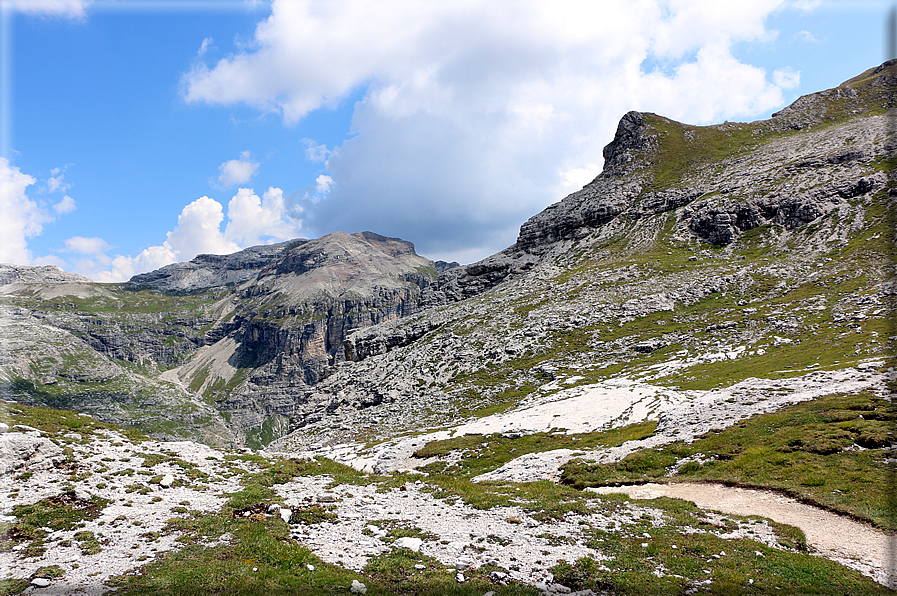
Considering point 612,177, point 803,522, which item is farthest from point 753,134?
point 803,522

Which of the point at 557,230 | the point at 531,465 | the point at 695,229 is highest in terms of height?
the point at 557,230

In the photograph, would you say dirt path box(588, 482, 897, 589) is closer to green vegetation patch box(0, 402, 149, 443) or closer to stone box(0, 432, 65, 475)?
stone box(0, 432, 65, 475)

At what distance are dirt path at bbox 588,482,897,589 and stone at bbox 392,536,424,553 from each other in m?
17.3

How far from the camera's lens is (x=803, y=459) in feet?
92.6

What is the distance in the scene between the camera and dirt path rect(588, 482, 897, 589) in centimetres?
1750

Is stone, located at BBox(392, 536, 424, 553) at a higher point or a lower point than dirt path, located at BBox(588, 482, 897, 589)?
higher

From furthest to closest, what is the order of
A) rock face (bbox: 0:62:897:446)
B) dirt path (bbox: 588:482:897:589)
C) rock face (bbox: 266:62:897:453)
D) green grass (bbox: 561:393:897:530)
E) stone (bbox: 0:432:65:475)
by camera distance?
rock face (bbox: 0:62:897:446)
rock face (bbox: 266:62:897:453)
green grass (bbox: 561:393:897:530)
stone (bbox: 0:432:65:475)
dirt path (bbox: 588:482:897:589)

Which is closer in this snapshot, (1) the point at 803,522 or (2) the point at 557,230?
(1) the point at 803,522

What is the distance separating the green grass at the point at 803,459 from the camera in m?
23.1

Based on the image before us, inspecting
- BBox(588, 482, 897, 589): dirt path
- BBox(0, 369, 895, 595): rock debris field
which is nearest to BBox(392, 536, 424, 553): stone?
BBox(0, 369, 895, 595): rock debris field

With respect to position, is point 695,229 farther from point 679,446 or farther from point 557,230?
point 679,446

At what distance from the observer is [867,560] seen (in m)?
17.6

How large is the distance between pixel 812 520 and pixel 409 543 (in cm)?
2176

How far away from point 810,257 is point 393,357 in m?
103
